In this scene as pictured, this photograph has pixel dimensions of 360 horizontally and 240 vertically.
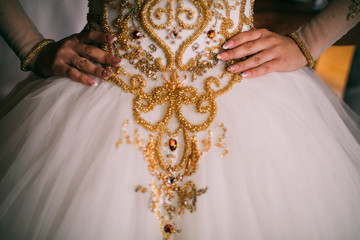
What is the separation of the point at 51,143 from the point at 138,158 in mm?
198

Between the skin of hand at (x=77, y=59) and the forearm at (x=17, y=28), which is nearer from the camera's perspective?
the skin of hand at (x=77, y=59)

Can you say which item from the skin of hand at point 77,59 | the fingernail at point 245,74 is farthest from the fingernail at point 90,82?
the fingernail at point 245,74

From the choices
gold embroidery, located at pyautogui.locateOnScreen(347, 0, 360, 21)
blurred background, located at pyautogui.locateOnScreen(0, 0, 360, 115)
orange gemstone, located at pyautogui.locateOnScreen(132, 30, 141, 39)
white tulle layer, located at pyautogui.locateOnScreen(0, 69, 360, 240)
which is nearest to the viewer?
white tulle layer, located at pyautogui.locateOnScreen(0, 69, 360, 240)

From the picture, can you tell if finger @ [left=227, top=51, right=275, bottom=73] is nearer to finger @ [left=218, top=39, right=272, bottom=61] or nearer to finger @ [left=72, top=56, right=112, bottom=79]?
finger @ [left=218, top=39, right=272, bottom=61]

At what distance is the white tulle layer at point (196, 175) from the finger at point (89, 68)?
0.03m

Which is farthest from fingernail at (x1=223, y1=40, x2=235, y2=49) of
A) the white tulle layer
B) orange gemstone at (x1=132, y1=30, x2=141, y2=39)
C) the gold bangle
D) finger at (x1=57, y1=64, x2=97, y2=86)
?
the gold bangle

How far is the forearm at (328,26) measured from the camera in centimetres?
69

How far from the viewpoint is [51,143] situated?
20.6 inches

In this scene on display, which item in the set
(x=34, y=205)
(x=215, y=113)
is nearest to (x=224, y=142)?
(x=215, y=113)

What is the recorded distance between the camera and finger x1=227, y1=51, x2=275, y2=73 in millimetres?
587

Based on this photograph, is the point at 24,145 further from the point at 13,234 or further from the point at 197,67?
the point at 197,67

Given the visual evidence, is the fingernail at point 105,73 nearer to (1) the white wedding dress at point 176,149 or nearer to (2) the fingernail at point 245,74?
(1) the white wedding dress at point 176,149

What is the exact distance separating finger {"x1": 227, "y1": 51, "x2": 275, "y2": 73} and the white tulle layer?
5 cm

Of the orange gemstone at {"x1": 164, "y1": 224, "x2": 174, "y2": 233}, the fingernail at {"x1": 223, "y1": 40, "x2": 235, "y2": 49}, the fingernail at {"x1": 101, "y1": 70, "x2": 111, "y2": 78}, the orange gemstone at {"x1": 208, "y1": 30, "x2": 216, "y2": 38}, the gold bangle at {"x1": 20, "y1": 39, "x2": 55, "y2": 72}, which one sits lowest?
the orange gemstone at {"x1": 164, "y1": 224, "x2": 174, "y2": 233}
